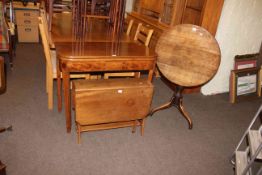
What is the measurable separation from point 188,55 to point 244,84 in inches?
55.9

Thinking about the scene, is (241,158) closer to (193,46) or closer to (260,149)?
(260,149)

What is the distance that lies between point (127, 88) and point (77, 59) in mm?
479

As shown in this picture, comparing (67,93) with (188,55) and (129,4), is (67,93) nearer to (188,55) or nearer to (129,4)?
(188,55)

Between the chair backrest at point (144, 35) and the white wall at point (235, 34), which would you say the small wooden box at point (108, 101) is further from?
the white wall at point (235, 34)

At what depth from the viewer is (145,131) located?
2432 mm

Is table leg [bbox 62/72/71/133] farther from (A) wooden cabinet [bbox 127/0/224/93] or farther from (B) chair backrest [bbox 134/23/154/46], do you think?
(A) wooden cabinet [bbox 127/0/224/93]

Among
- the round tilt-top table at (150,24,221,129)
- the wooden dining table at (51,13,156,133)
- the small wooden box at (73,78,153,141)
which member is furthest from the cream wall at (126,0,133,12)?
the small wooden box at (73,78,153,141)

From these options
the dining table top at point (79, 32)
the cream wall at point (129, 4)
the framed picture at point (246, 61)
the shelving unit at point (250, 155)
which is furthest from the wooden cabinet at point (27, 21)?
the shelving unit at point (250, 155)

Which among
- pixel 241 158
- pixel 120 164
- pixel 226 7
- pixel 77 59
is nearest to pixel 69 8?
pixel 77 59

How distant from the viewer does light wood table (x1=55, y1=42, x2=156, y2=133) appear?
1904mm

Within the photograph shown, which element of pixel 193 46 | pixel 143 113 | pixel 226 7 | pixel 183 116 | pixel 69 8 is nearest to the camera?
pixel 143 113

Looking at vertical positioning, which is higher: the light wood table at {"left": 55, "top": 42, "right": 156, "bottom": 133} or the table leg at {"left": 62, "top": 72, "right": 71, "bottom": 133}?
the light wood table at {"left": 55, "top": 42, "right": 156, "bottom": 133}

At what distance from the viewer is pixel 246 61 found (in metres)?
3.38

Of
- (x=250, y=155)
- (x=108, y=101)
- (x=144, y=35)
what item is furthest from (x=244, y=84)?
(x=108, y=101)
